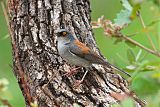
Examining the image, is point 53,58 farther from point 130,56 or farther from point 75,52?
point 130,56

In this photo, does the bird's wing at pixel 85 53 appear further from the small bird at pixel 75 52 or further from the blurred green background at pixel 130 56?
the blurred green background at pixel 130 56

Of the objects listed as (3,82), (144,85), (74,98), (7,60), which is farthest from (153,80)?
(7,60)

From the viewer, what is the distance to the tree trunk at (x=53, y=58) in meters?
3.79

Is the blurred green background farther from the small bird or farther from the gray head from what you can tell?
the gray head

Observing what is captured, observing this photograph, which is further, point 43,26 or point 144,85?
point 43,26

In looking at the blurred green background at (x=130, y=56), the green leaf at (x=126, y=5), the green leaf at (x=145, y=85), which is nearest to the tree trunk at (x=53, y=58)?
the blurred green background at (x=130, y=56)

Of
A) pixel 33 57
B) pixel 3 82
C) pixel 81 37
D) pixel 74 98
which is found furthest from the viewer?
pixel 81 37

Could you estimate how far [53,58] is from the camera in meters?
4.09

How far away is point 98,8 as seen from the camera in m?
10.5

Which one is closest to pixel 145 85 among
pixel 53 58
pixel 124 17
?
pixel 124 17

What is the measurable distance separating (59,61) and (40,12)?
1.42 ft

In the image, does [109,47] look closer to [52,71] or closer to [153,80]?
[52,71]

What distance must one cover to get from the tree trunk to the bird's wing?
0.07 m

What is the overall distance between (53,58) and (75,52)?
0.47 meters
